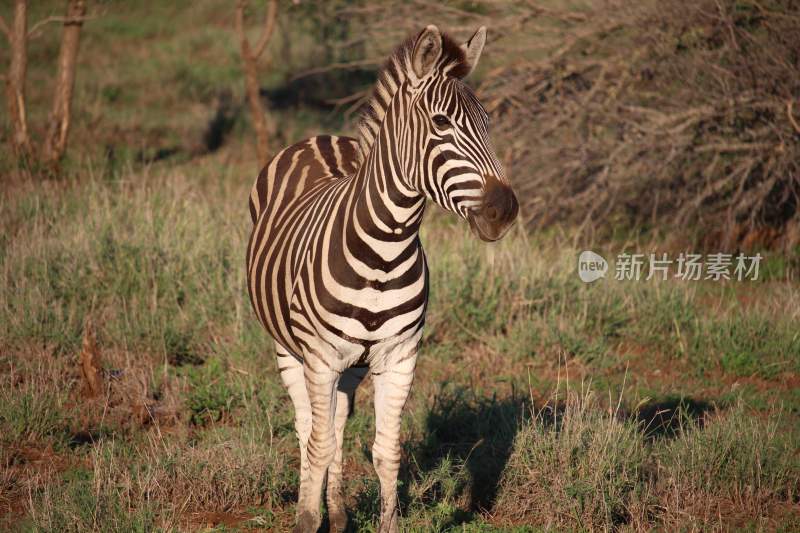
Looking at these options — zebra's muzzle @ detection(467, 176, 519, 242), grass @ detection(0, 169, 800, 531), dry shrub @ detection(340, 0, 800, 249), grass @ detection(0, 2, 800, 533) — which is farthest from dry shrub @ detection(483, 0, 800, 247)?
zebra's muzzle @ detection(467, 176, 519, 242)

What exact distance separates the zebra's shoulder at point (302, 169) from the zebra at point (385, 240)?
1.51 feet

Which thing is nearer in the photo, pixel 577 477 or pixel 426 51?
pixel 426 51

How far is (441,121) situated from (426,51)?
277 mm

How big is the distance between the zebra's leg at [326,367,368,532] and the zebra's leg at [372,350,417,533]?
33 cm

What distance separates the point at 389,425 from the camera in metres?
3.93

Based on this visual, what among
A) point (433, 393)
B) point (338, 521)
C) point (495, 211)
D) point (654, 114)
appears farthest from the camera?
point (654, 114)

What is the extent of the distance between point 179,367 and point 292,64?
403 inches

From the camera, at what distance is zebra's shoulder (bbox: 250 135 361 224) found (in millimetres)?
4863

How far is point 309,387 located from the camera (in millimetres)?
3900

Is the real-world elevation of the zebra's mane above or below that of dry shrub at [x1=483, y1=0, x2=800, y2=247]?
below

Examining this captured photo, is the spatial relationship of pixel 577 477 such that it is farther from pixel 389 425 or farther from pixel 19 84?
pixel 19 84

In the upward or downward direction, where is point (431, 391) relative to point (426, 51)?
downward

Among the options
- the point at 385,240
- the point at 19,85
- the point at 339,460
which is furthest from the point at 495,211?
the point at 19,85

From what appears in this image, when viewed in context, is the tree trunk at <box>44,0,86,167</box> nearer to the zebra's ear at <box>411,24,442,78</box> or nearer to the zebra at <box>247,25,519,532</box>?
the zebra at <box>247,25,519,532</box>
